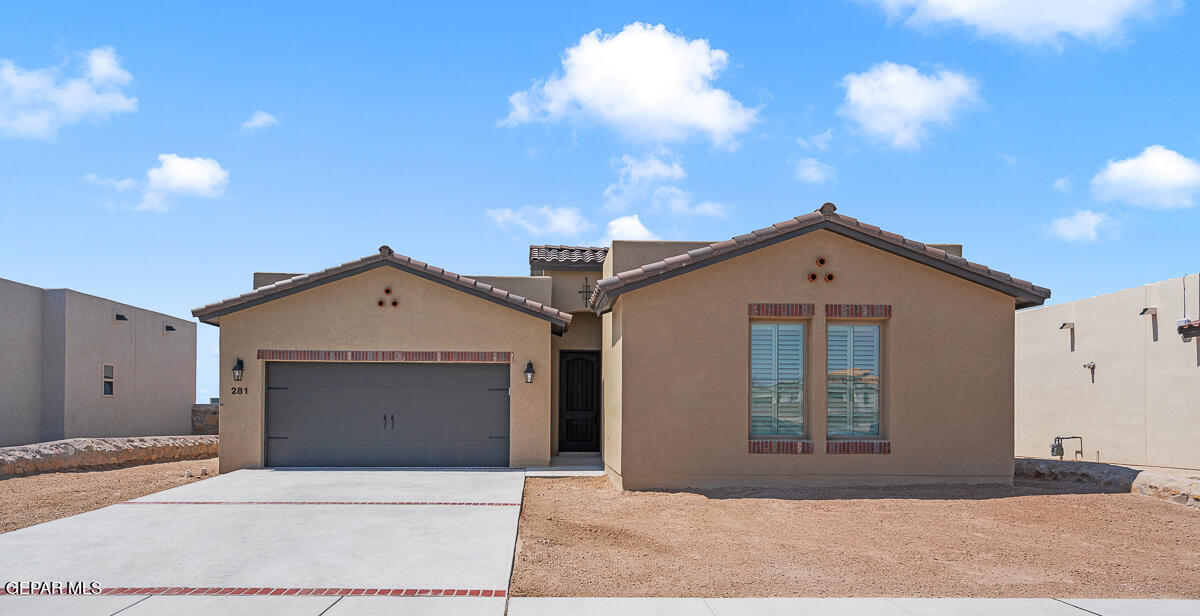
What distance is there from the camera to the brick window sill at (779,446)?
11.6 metres

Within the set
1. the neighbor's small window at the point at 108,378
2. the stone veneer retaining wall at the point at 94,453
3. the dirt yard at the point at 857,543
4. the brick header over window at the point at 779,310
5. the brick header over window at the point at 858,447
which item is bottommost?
the stone veneer retaining wall at the point at 94,453

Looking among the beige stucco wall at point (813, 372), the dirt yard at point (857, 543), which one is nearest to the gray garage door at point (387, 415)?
the dirt yard at point (857, 543)

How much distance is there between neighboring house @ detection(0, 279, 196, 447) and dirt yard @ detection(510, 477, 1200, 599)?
13.1 m

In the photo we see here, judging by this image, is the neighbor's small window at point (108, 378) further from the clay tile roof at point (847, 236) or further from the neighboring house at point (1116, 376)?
the neighboring house at point (1116, 376)

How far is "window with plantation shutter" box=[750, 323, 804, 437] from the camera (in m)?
11.8

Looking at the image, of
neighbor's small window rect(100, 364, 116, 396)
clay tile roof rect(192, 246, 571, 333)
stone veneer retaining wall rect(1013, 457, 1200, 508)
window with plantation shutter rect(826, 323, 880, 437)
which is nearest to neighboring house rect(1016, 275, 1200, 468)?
stone veneer retaining wall rect(1013, 457, 1200, 508)

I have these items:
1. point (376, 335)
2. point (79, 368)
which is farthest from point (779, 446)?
point (79, 368)

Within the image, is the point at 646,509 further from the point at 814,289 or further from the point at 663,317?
the point at 814,289

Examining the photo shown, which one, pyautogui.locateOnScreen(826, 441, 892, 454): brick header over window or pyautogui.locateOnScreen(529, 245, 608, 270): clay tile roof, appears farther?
pyautogui.locateOnScreen(529, 245, 608, 270): clay tile roof

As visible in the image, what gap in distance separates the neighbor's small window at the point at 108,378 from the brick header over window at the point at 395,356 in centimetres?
853

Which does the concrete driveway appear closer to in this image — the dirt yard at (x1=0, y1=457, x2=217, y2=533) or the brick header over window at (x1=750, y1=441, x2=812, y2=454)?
the dirt yard at (x1=0, y1=457, x2=217, y2=533)

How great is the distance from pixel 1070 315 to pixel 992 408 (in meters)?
8.57

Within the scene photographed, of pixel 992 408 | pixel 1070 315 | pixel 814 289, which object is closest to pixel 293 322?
pixel 814 289

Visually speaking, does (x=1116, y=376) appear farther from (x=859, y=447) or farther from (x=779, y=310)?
(x=779, y=310)
